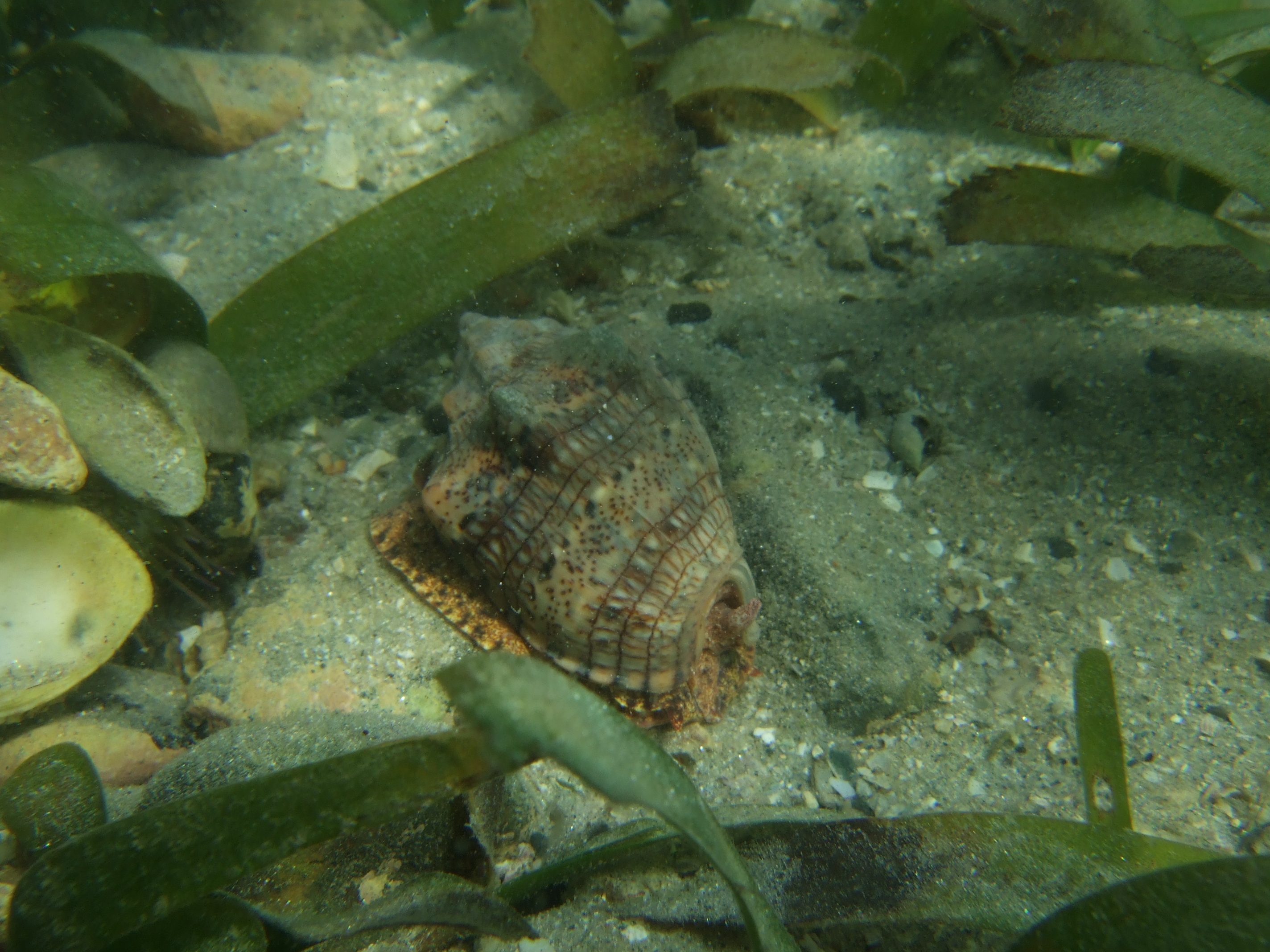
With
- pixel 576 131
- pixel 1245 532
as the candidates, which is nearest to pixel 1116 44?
pixel 1245 532

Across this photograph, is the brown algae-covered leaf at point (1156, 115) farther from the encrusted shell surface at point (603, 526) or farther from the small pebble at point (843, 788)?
the small pebble at point (843, 788)

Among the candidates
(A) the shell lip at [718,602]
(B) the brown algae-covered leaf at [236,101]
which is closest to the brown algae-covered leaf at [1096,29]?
(A) the shell lip at [718,602]

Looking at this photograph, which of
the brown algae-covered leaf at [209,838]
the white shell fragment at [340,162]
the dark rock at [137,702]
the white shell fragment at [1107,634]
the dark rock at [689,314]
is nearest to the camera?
the brown algae-covered leaf at [209,838]

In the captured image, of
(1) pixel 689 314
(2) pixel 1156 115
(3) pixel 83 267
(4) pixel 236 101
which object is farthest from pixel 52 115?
(2) pixel 1156 115

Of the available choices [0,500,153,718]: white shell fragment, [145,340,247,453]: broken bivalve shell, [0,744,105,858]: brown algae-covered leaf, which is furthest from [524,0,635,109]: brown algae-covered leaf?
[0,744,105,858]: brown algae-covered leaf

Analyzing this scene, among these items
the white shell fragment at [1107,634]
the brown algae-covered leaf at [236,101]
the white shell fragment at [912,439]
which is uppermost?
the brown algae-covered leaf at [236,101]

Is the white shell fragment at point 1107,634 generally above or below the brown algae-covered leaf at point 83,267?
below

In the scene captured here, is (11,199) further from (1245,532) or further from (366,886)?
(1245,532)

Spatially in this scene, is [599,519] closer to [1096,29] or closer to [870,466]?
[870,466]
